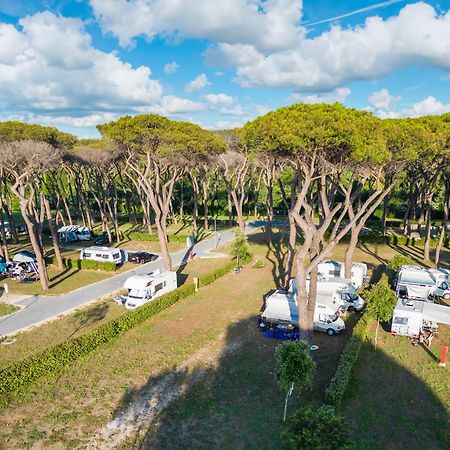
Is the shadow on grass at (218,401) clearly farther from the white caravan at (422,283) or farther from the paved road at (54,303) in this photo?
the paved road at (54,303)

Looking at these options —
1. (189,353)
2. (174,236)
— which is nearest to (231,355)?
(189,353)

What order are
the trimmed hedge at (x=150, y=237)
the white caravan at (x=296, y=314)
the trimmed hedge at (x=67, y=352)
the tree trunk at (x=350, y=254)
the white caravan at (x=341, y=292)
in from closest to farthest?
the trimmed hedge at (x=67, y=352), the white caravan at (x=296, y=314), the white caravan at (x=341, y=292), the tree trunk at (x=350, y=254), the trimmed hedge at (x=150, y=237)

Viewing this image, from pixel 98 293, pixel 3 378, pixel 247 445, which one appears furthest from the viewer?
pixel 98 293

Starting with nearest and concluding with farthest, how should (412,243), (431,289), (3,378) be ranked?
(3,378)
(431,289)
(412,243)

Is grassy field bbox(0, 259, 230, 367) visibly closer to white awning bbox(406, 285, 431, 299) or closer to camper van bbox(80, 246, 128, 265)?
camper van bbox(80, 246, 128, 265)

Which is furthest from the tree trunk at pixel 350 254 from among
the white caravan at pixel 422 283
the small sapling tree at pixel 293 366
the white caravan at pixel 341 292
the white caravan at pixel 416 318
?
the small sapling tree at pixel 293 366

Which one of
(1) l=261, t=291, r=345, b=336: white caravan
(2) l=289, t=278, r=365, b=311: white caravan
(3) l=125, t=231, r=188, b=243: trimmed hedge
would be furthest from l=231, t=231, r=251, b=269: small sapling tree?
(3) l=125, t=231, r=188, b=243: trimmed hedge

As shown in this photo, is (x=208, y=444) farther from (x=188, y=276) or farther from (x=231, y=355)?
(x=188, y=276)

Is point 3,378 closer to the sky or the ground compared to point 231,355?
closer to the sky
